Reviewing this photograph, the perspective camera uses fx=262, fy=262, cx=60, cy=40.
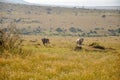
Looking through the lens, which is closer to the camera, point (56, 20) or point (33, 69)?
point (33, 69)

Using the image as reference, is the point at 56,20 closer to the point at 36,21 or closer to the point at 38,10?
the point at 36,21

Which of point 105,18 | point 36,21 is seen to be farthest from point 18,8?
point 105,18

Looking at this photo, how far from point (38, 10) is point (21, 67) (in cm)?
11578

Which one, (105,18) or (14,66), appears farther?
(105,18)

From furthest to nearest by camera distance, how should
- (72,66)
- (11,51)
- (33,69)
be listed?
(11,51) → (72,66) → (33,69)

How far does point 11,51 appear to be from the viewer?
43.1ft

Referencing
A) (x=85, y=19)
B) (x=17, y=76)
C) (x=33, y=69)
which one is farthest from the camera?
(x=85, y=19)

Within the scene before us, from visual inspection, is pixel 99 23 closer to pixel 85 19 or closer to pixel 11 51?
pixel 85 19

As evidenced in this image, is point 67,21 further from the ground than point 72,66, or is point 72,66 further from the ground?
point 72,66

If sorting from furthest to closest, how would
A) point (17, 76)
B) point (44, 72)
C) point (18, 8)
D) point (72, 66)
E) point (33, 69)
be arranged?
1. point (18, 8)
2. point (72, 66)
3. point (33, 69)
4. point (44, 72)
5. point (17, 76)

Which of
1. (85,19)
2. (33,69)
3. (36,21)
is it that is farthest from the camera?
(85,19)

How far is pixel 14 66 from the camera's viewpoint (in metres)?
9.36

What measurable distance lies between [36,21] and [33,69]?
9114 cm

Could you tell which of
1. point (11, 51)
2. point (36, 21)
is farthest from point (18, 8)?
point (11, 51)
